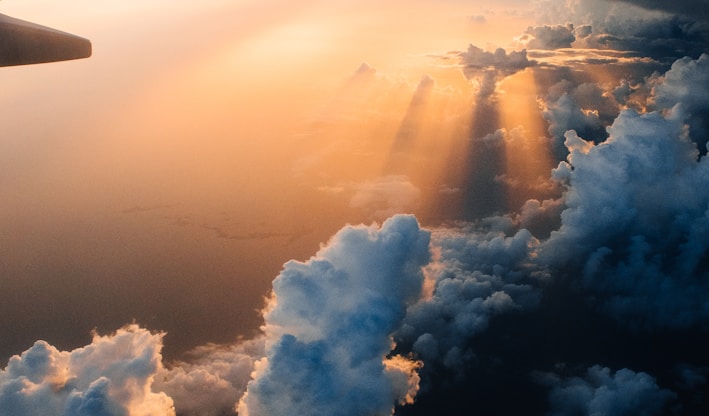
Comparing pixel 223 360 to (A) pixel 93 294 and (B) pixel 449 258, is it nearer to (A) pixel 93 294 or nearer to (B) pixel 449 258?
(A) pixel 93 294

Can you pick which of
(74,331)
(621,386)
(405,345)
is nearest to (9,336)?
(74,331)

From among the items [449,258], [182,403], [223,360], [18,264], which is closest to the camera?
[182,403]

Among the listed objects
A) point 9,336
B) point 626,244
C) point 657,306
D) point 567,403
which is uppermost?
point 626,244

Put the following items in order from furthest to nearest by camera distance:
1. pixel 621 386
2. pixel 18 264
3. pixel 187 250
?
pixel 187 250, pixel 18 264, pixel 621 386

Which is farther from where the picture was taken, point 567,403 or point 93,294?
point 93,294

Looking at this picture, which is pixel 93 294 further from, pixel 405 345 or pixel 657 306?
pixel 657 306

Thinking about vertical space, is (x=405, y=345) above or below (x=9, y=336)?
above
